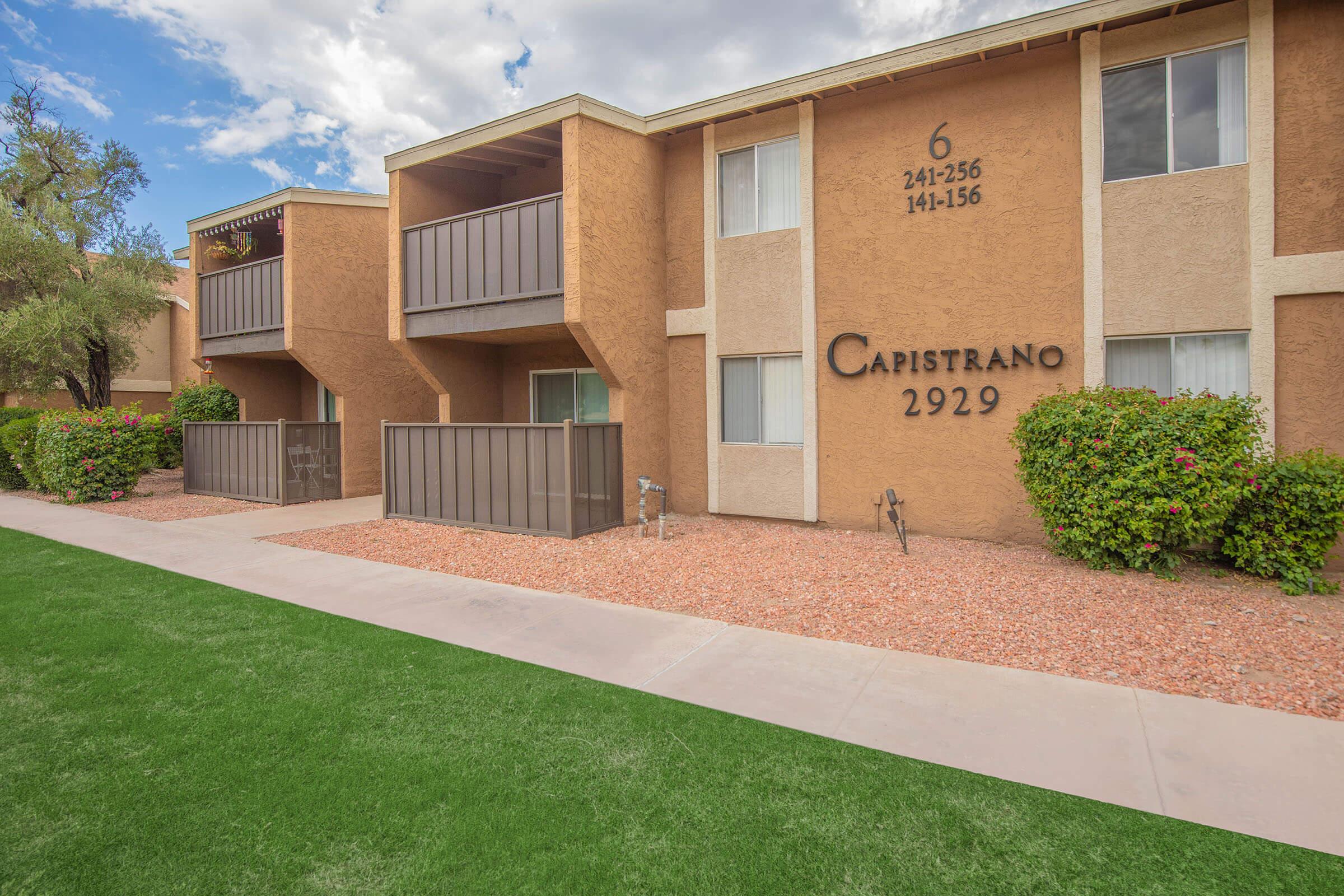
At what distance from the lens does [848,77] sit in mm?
9125

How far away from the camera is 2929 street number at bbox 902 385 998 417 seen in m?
8.77

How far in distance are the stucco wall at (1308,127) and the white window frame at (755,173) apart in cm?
544

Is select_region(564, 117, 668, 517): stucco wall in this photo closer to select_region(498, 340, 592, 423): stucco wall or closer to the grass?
select_region(498, 340, 592, 423): stucco wall

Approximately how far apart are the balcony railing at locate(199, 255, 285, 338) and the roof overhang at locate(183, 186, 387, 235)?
3.51ft

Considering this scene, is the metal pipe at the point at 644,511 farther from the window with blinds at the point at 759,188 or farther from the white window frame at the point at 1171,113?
the white window frame at the point at 1171,113

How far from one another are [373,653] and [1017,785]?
437cm

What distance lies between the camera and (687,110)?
10.4m

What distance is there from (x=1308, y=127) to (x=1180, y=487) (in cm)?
442

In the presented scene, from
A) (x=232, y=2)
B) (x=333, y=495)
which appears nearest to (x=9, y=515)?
(x=333, y=495)

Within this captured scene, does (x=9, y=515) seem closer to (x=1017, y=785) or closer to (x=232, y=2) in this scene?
(x=232, y=2)

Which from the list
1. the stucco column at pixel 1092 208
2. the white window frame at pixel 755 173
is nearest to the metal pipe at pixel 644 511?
the white window frame at pixel 755 173

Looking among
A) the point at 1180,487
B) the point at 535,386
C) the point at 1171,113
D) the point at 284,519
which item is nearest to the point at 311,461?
the point at 284,519

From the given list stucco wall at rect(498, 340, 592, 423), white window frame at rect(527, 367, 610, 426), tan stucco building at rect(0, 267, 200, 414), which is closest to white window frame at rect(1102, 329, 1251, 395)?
white window frame at rect(527, 367, 610, 426)

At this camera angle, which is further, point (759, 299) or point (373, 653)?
point (759, 299)
